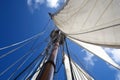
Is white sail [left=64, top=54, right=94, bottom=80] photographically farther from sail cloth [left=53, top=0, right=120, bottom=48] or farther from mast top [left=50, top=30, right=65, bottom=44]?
sail cloth [left=53, top=0, right=120, bottom=48]

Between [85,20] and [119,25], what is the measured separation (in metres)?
1.86

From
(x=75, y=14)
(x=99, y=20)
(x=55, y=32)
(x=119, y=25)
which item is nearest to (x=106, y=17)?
(x=99, y=20)

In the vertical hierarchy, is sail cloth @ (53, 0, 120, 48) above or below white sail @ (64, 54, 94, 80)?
above

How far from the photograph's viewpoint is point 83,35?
6523 millimetres

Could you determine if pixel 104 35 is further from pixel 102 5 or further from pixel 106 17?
pixel 102 5

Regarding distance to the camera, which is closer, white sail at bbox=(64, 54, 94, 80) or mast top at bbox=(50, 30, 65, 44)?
mast top at bbox=(50, 30, 65, 44)

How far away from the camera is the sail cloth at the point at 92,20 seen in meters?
4.92

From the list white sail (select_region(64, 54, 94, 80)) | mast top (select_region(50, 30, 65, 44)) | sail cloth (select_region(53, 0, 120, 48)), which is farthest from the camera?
white sail (select_region(64, 54, 94, 80))

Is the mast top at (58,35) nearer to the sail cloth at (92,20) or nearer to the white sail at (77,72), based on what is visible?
the sail cloth at (92,20)

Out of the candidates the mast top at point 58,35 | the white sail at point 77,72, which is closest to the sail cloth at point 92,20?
the mast top at point 58,35

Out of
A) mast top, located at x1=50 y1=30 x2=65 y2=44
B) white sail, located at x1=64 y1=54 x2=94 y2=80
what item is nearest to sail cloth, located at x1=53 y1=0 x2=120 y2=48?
mast top, located at x1=50 y1=30 x2=65 y2=44

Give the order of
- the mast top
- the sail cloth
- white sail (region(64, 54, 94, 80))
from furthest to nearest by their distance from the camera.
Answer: white sail (region(64, 54, 94, 80)) → the mast top → the sail cloth

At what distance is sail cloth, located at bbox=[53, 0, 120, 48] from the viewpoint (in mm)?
4918

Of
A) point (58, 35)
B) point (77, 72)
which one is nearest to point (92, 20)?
point (58, 35)
